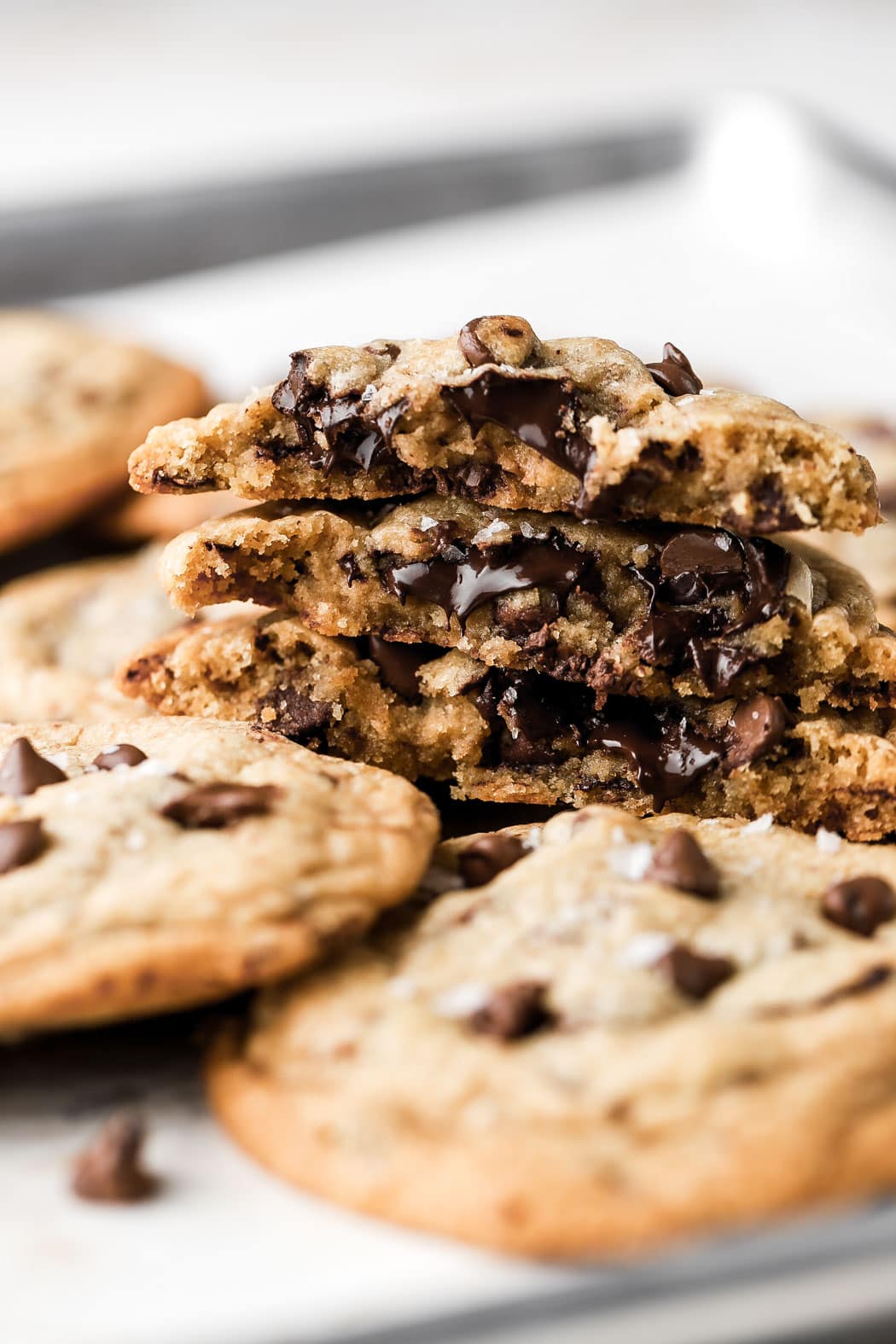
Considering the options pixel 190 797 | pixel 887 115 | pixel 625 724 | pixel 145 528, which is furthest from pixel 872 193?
pixel 190 797

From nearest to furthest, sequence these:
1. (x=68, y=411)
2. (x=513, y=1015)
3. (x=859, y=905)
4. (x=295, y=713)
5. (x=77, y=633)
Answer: (x=513, y=1015) → (x=859, y=905) → (x=295, y=713) → (x=77, y=633) → (x=68, y=411)

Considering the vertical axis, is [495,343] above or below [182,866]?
above

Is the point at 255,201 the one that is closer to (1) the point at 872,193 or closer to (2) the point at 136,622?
(1) the point at 872,193

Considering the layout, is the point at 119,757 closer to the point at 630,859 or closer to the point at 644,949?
the point at 630,859

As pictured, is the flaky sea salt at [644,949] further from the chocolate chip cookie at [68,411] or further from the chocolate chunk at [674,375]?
the chocolate chip cookie at [68,411]

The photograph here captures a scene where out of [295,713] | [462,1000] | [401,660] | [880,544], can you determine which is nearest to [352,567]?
[401,660]

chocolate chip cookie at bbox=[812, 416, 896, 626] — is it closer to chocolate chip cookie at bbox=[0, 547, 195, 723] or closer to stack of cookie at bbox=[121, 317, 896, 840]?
stack of cookie at bbox=[121, 317, 896, 840]
